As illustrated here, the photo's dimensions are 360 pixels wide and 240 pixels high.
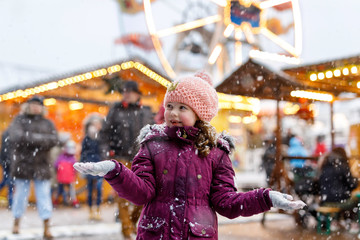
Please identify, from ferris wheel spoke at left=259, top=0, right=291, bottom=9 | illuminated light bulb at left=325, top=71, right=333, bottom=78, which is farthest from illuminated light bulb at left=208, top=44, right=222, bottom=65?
illuminated light bulb at left=325, top=71, right=333, bottom=78

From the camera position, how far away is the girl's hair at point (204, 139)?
6.41 feet

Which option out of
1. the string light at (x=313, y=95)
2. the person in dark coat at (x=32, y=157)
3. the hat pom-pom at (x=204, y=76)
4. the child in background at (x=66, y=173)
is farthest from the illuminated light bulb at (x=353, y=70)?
the child in background at (x=66, y=173)

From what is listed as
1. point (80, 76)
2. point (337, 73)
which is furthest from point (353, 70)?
point (80, 76)

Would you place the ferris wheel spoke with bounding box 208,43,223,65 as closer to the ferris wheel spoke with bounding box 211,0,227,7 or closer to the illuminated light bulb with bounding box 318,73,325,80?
the ferris wheel spoke with bounding box 211,0,227,7

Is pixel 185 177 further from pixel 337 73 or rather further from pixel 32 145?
pixel 337 73

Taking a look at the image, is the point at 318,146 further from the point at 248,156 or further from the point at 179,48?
the point at 248,156

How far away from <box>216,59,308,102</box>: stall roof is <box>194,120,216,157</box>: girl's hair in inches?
172

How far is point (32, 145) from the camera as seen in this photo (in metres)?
5.11

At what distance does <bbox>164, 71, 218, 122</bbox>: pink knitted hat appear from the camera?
2029 millimetres

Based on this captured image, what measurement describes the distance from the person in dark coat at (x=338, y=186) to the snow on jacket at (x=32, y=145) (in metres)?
3.65

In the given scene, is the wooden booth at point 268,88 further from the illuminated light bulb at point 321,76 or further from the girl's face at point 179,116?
the girl's face at point 179,116

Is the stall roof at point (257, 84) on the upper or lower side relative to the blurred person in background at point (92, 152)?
upper

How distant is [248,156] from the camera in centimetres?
2203

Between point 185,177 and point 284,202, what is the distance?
0.45 metres
